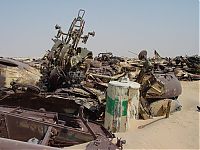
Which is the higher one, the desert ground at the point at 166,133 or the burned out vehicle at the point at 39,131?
the burned out vehicle at the point at 39,131

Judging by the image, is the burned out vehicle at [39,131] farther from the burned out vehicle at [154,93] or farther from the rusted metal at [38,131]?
the burned out vehicle at [154,93]

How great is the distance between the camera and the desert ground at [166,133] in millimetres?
5195

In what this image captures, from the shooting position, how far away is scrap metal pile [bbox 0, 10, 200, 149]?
4.72 m

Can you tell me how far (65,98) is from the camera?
655cm

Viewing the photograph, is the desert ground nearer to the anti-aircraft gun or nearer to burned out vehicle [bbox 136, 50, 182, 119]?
burned out vehicle [bbox 136, 50, 182, 119]

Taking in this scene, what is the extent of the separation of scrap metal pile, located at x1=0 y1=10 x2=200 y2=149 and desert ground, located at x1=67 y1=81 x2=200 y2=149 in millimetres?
348

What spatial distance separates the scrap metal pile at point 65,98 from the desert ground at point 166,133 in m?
0.35

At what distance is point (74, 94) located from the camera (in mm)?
7031

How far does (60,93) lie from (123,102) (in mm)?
1554

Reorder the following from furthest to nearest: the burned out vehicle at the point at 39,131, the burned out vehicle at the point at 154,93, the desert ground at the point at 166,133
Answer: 1. the burned out vehicle at the point at 154,93
2. the desert ground at the point at 166,133
3. the burned out vehicle at the point at 39,131

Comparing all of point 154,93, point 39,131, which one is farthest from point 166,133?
point 39,131

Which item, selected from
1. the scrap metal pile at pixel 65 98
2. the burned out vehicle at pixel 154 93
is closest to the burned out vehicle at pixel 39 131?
the scrap metal pile at pixel 65 98

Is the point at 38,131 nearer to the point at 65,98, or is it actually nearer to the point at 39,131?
the point at 39,131

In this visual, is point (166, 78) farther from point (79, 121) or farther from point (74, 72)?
point (79, 121)
